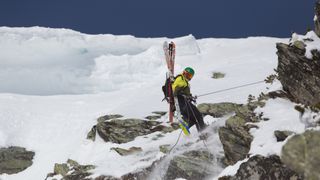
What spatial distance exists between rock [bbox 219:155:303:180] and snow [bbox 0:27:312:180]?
7.6 inches

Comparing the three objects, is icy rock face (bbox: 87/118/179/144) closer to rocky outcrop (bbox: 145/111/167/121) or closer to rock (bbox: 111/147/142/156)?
rocky outcrop (bbox: 145/111/167/121)

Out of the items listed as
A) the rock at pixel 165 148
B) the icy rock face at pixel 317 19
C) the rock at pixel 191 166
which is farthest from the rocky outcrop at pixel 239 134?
the rock at pixel 165 148

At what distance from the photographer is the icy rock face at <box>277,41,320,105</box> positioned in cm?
906

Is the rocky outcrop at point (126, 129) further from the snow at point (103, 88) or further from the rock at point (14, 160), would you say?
the rock at point (14, 160)

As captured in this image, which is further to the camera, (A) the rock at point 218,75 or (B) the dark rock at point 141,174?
(A) the rock at point 218,75

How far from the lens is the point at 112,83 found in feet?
145

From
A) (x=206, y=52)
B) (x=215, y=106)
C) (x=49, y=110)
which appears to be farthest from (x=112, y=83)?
(x=215, y=106)

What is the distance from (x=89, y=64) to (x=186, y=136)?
126 feet

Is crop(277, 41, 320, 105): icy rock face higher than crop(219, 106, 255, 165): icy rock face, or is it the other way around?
crop(277, 41, 320, 105): icy rock face

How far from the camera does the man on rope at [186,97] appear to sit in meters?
12.0

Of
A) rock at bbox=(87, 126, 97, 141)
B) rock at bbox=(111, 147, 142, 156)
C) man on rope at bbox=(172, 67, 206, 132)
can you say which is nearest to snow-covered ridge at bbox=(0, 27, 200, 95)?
rock at bbox=(87, 126, 97, 141)

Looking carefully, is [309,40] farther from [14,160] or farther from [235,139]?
[14,160]

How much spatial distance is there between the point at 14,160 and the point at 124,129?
8.77 meters

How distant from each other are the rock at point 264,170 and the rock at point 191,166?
2975mm
